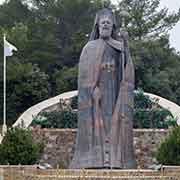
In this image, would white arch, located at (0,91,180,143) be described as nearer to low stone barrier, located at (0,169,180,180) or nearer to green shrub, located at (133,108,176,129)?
green shrub, located at (133,108,176,129)

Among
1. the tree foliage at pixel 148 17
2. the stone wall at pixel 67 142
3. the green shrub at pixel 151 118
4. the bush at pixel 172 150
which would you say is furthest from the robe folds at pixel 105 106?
the tree foliage at pixel 148 17

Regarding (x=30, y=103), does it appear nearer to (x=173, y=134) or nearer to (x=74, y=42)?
(x=74, y=42)

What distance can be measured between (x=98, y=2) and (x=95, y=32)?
25555 millimetres

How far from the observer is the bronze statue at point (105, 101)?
22797 millimetres

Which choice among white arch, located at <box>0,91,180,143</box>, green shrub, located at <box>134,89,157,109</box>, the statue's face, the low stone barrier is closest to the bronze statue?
the statue's face

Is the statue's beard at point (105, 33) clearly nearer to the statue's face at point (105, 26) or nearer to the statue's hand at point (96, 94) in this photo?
the statue's face at point (105, 26)

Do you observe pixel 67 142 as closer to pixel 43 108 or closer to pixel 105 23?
pixel 43 108

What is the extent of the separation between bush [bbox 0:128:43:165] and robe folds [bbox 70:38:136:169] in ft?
12.6

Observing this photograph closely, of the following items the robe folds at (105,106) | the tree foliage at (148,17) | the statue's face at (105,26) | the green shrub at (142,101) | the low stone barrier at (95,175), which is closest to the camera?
the low stone barrier at (95,175)

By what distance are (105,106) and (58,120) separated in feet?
38.3

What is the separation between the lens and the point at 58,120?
34.6 meters

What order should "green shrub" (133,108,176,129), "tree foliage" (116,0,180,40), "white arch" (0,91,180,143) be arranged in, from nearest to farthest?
"green shrub" (133,108,176,129) < "white arch" (0,91,180,143) < "tree foliage" (116,0,180,40)

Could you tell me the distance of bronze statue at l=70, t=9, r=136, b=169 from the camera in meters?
22.8

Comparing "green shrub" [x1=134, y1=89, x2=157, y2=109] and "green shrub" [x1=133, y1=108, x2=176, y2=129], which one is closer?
"green shrub" [x1=133, y1=108, x2=176, y2=129]
